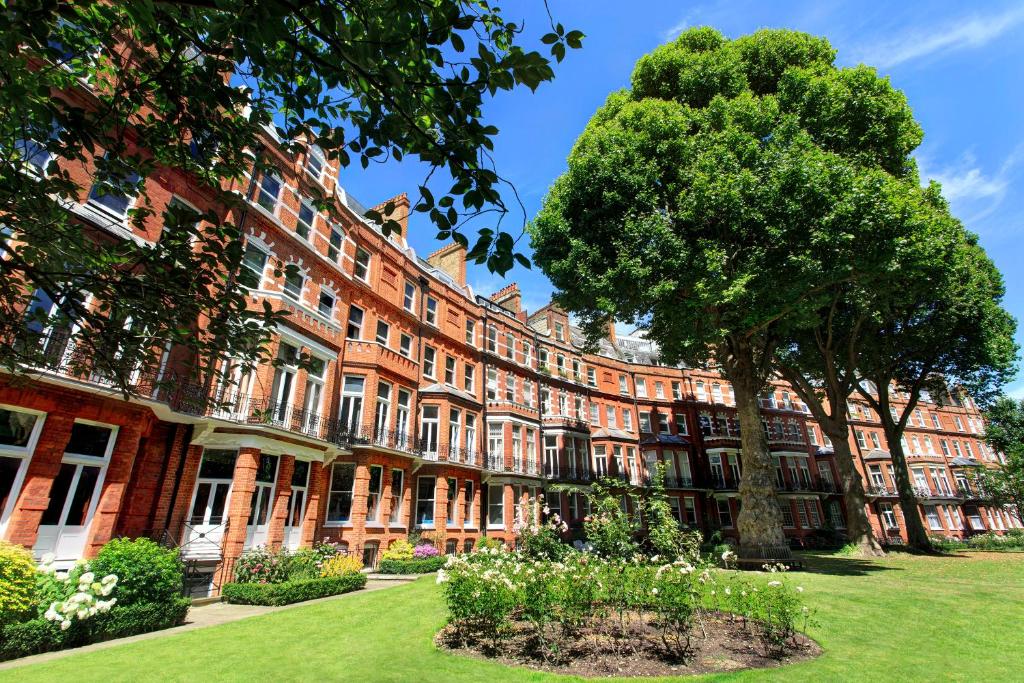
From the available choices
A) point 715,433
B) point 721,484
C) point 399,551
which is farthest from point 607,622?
point 715,433

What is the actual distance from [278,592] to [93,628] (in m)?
3.86

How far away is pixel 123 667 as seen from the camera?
6758 mm

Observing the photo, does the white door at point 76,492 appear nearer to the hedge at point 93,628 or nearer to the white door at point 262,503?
the hedge at point 93,628

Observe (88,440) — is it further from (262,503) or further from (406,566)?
(406,566)

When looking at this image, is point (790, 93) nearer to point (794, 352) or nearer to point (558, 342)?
point (794, 352)

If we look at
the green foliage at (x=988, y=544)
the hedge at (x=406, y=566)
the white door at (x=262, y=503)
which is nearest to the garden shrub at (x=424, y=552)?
the hedge at (x=406, y=566)

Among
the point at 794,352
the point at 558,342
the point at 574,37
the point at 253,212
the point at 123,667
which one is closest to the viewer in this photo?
the point at 574,37

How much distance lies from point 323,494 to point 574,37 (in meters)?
18.4

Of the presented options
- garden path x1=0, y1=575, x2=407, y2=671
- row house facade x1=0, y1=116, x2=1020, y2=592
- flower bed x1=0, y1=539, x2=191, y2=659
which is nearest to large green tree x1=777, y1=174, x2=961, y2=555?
row house facade x1=0, y1=116, x2=1020, y2=592

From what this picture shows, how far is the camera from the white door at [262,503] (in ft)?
48.0

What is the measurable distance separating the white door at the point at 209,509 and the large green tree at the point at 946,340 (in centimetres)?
2500

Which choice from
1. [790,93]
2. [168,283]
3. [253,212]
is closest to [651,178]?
[790,93]

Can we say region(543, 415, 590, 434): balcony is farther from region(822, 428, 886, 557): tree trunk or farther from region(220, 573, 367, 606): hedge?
region(220, 573, 367, 606): hedge

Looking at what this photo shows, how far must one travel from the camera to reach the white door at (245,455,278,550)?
14.6m
